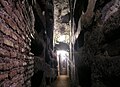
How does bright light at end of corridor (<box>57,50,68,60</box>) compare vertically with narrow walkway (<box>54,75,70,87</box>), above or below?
above

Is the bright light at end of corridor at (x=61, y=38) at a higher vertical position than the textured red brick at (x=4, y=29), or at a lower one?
higher

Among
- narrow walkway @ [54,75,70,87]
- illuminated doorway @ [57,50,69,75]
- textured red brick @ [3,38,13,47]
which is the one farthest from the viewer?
illuminated doorway @ [57,50,69,75]

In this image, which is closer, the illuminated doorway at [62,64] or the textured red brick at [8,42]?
the textured red brick at [8,42]

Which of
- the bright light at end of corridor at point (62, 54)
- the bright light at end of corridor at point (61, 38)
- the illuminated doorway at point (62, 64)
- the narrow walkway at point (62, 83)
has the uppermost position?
the bright light at end of corridor at point (61, 38)

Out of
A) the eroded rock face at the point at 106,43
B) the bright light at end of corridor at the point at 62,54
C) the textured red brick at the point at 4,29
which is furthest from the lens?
the bright light at end of corridor at the point at 62,54

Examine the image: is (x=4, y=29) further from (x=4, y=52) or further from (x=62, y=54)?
(x=62, y=54)

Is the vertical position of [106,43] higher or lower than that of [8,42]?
higher

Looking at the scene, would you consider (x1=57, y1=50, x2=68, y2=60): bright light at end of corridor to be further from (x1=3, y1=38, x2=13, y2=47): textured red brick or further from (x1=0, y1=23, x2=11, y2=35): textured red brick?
(x1=0, y1=23, x2=11, y2=35): textured red brick

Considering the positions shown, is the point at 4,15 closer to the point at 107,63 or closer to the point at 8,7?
the point at 8,7

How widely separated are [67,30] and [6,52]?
12738 mm

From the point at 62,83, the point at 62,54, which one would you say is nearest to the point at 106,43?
the point at 62,83

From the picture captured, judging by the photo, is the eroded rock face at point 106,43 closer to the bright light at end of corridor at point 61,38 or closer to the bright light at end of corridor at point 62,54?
the bright light at end of corridor at point 61,38

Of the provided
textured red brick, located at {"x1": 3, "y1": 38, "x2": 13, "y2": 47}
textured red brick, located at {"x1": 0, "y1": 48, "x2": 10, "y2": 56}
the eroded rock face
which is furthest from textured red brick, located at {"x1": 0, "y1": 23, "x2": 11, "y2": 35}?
the eroded rock face

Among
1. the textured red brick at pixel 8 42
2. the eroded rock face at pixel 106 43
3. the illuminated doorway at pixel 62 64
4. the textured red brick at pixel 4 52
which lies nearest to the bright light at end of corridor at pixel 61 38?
the illuminated doorway at pixel 62 64
